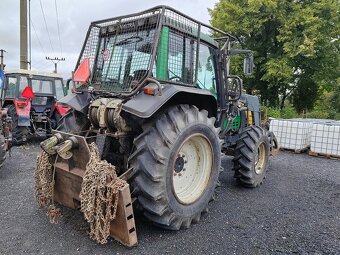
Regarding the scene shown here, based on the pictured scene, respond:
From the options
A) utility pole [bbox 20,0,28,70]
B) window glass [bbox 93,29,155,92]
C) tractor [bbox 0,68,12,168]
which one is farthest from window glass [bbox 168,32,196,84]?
utility pole [bbox 20,0,28,70]

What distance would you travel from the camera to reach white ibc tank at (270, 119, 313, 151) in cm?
838

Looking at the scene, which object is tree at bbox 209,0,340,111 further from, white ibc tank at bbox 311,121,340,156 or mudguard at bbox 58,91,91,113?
mudguard at bbox 58,91,91,113

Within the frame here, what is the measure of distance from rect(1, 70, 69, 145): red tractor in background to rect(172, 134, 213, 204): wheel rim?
5.27m

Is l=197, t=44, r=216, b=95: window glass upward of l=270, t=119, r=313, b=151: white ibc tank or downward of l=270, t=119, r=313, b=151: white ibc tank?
upward

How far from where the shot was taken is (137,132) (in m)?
3.16

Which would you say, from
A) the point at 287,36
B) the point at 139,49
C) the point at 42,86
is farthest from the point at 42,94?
the point at 287,36

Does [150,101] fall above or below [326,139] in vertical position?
above

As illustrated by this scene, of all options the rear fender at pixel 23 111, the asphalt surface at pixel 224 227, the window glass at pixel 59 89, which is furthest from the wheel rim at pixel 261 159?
the window glass at pixel 59 89

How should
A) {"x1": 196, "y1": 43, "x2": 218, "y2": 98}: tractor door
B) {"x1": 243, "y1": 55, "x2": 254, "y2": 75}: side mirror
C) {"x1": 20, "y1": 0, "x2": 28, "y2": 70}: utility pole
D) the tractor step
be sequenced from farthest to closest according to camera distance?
1. {"x1": 20, "y1": 0, "x2": 28, "y2": 70}: utility pole
2. {"x1": 243, "y1": 55, "x2": 254, "y2": 75}: side mirror
3. {"x1": 196, "y1": 43, "x2": 218, "y2": 98}: tractor door
4. the tractor step

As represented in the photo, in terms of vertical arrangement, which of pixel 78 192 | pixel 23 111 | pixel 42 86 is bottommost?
pixel 78 192

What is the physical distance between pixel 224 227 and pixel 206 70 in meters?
2.15

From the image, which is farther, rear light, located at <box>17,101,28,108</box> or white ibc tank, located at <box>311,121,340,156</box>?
rear light, located at <box>17,101,28,108</box>

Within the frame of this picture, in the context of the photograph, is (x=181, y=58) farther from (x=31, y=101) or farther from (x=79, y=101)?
(x=31, y=101)

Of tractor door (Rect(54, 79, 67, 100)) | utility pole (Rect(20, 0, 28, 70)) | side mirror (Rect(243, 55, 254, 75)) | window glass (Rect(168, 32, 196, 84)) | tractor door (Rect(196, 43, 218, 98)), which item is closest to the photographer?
window glass (Rect(168, 32, 196, 84))
